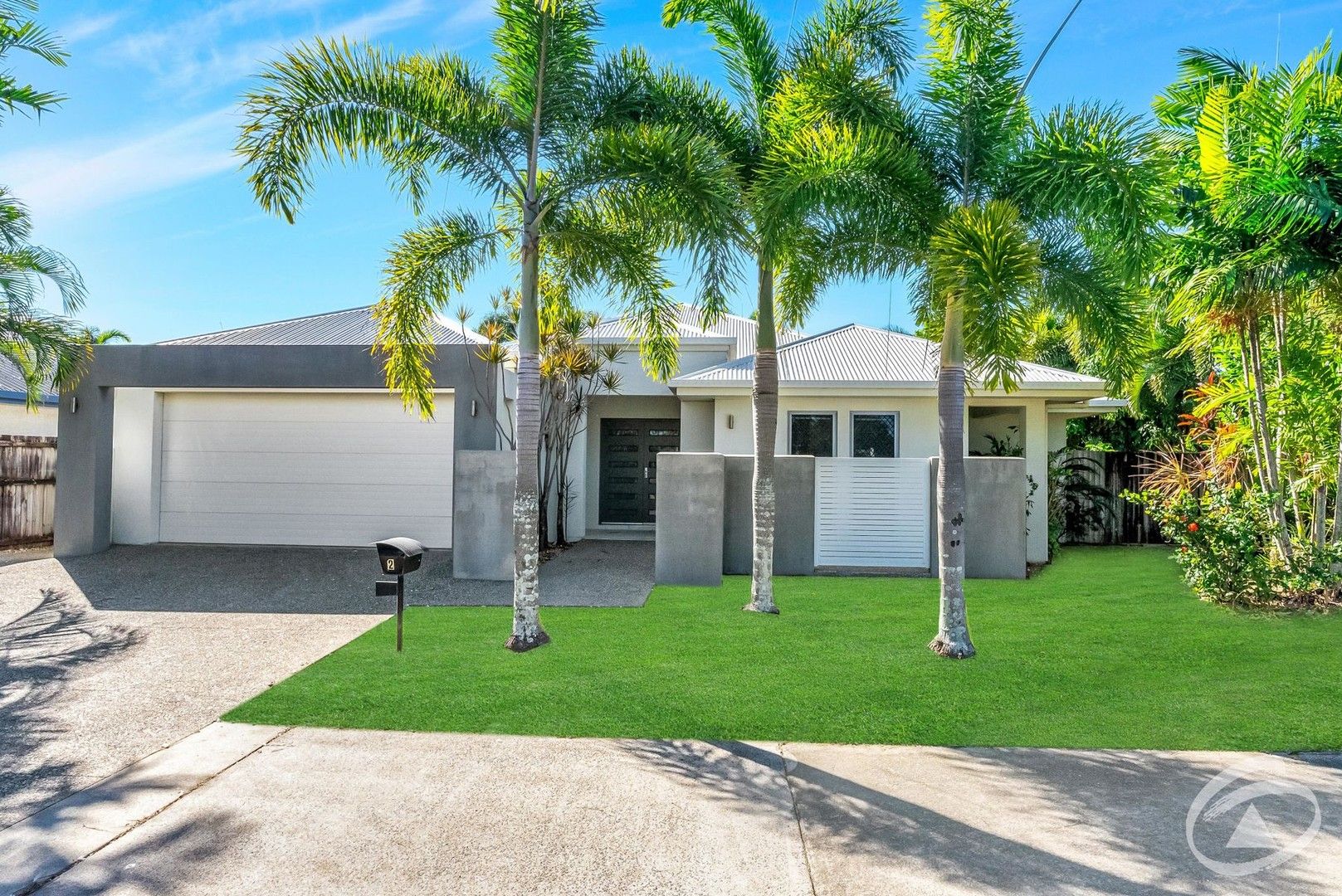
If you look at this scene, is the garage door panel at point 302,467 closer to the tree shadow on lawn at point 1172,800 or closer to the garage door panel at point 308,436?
the garage door panel at point 308,436

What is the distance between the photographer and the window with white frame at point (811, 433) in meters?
13.0

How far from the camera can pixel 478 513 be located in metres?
10.9

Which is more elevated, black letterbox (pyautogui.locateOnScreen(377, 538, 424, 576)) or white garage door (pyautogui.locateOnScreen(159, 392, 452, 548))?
white garage door (pyautogui.locateOnScreen(159, 392, 452, 548))

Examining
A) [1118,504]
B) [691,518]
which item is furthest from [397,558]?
[1118,504]

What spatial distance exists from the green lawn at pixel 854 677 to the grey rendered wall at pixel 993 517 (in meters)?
1.57

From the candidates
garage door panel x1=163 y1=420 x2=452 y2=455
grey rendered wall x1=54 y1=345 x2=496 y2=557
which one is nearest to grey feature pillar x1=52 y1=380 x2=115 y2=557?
grey rendered wall x1=54 y1=345 x2=496 y2=557

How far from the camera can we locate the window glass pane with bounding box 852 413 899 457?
12.9 metres

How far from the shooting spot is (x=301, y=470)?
13.0m

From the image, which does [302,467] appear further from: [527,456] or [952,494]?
[952,494]

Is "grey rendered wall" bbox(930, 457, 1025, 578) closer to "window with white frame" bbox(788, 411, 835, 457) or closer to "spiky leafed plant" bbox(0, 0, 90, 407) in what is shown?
"window with white frame" bbox(788, 411, 835, 457)

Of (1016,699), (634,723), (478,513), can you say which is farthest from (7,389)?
(1016,699)

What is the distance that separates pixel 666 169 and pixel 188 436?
10378 millimetres

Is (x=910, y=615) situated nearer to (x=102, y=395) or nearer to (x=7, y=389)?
(x=102, y=395)

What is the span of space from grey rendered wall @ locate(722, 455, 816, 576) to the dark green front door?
17.2 ft
